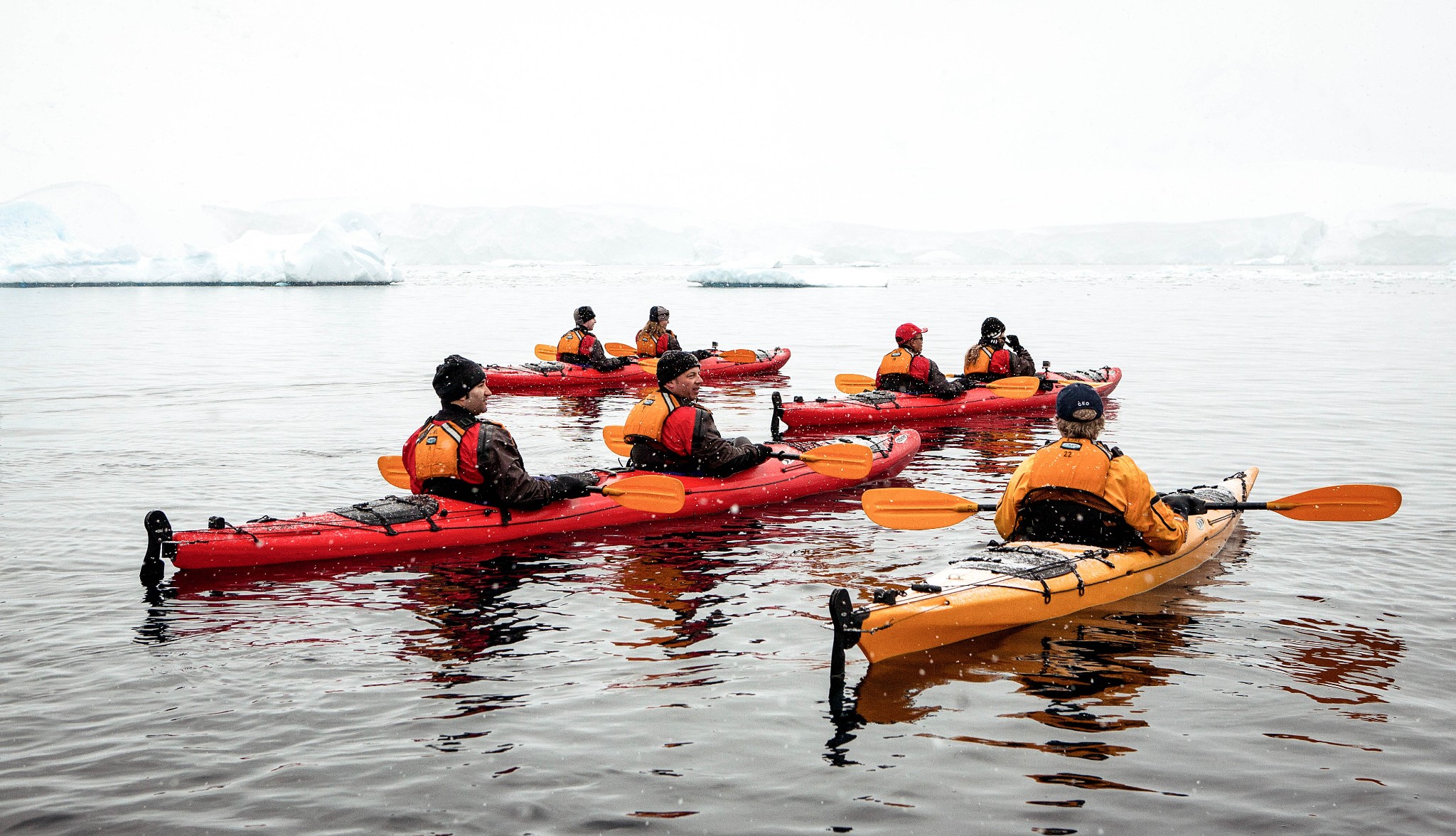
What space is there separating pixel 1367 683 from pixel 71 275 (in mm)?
61415

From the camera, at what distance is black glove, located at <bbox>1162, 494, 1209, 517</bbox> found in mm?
6855

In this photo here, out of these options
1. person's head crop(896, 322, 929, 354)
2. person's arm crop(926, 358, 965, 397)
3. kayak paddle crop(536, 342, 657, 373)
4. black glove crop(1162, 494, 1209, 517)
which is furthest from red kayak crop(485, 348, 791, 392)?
black glove crop(1162, 494, 1209, 517)

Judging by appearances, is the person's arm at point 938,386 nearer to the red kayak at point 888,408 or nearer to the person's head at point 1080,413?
the red kayak at point 888,408

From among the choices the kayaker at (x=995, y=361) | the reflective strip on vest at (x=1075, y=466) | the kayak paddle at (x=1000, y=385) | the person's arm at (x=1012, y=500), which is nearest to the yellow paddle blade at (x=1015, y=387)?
the kayak paddle at (x=1000, y=385)

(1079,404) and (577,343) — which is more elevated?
(577,343)

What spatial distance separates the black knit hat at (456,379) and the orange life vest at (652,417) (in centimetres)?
140

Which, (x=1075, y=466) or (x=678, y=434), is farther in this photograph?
(x=678, y=434)

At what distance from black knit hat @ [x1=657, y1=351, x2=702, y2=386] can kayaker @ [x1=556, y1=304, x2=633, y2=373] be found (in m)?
9.24

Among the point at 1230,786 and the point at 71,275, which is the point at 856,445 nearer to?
the point at 1230,786

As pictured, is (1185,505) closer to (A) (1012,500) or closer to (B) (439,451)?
(A) (1012,500)

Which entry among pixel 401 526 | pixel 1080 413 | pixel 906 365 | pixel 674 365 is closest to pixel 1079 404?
pixel 1080 413

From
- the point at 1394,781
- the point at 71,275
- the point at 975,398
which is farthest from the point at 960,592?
the point at 71,275

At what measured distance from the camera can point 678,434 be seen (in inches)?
337

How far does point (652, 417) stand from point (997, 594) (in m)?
3.45
